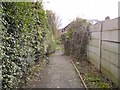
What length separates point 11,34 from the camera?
383 centimetres

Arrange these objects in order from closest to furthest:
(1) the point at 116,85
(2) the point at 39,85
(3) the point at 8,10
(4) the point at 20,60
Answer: (3) the point at 8,10
(4) the point at 20,60
(1) the point at 116,85
(2) the point at 39,85

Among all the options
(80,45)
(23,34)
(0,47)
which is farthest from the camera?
(80,45)

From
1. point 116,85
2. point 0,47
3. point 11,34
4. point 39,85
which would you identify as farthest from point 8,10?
point 116,85

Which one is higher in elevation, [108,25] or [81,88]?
[108,25]

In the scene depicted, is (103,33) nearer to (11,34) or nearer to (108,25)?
(108,25)

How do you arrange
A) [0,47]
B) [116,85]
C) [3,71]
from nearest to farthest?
[0,47] < [3,71] < [116,85]

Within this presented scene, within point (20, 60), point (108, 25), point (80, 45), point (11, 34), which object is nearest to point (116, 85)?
point (108, 25)

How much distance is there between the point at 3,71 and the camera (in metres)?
3.33

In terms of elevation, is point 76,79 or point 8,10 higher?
point 8,10

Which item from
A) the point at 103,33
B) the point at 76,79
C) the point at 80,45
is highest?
the point at 103,33

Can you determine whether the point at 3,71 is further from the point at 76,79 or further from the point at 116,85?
the point at 76,79

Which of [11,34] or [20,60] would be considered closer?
[11,34]

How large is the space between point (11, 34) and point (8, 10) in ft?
1.60

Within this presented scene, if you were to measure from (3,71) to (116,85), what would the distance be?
319 centimetres
